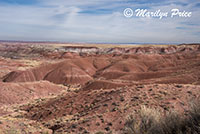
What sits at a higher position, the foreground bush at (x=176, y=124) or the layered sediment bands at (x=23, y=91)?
the foreground bush at (x=176, y=124)

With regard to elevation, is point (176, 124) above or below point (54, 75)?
above

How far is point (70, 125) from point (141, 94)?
241 inches

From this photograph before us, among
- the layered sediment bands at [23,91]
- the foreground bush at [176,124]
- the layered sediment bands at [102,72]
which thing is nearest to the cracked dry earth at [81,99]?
the layered sediment bands at [23,91]

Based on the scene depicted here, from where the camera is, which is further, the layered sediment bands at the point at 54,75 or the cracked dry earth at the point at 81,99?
the layered sediment bands at the point at 54,75

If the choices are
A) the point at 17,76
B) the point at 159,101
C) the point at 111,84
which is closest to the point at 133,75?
the point at 111,84

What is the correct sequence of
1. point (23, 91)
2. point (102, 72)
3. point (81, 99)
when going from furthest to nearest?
point (102, 72) < point (23, 91) < point (81, 99)

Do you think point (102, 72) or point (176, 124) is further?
point (102, 72)

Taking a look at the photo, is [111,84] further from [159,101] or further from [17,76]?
[17,76]

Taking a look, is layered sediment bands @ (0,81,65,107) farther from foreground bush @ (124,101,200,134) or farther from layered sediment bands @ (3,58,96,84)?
foreground bush @ (124,101,200,134)

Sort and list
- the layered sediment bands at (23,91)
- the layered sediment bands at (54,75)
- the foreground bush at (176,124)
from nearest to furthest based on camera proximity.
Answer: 1. the foreground bush at (176,124)
2. the layered sediment bands at (23,91)
3. the layered sediment bands at (54,75)

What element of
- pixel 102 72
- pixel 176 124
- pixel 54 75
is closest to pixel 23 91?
pixel 54 75

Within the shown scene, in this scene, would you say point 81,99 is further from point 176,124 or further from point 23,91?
point 23,91

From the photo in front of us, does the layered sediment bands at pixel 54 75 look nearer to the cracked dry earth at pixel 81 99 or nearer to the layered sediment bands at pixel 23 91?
the cracked dry earth at pixel 81 99

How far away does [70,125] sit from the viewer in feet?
41.8
